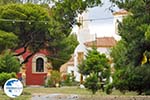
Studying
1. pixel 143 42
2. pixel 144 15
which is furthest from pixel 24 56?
pixel 144 15

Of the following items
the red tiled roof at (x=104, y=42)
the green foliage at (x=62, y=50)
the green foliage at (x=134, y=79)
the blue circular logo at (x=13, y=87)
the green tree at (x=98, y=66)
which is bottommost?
the blue circular logo at (x=13, y=87)

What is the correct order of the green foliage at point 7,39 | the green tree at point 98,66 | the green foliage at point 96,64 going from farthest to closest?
the green foliage at point 7,39
the green foliage at point 96,64
the green tree at point 98,66

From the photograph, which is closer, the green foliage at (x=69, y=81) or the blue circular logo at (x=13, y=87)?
the blue circular logo at (x=13, y=87)

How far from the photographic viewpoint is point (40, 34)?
177ft

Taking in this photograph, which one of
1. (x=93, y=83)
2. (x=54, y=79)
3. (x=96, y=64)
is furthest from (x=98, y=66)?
(x=54, y=79)

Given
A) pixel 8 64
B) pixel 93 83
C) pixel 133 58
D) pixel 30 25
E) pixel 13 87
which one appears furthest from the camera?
pixel 30 25

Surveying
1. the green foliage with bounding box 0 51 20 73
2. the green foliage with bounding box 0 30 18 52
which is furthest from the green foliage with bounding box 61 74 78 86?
the green foliage with bounding box 0 51 20 73

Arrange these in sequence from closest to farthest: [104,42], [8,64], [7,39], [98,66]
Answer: [8,64] → [98,66] → [7,39] → [104,42]

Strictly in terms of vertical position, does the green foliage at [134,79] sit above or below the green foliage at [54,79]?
below

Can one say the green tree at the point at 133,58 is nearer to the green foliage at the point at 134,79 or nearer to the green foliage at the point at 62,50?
the green foliage at the point at 134,79

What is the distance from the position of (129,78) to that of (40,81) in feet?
117

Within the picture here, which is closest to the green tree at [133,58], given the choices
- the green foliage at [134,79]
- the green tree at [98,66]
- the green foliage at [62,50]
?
the green foliage at [134,79]

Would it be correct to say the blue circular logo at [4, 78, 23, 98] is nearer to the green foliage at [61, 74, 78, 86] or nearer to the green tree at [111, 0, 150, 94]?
the green tree at [111, 0, 150, 94]

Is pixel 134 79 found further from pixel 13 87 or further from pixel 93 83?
pixel 13 87
